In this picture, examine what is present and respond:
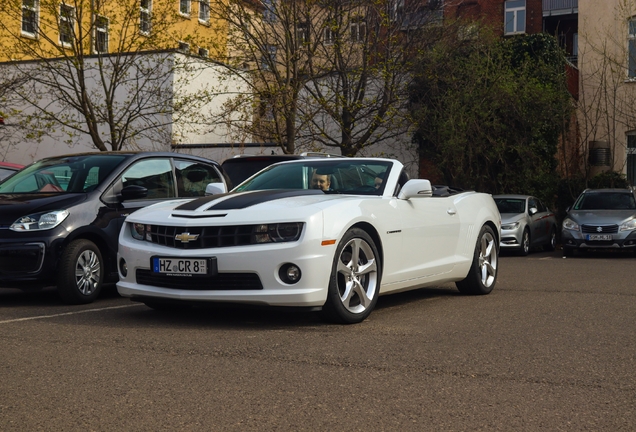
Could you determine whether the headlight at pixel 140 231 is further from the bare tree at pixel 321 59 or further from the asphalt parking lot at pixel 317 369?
the bare tree at pixel 321 59

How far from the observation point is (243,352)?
19.8 ft

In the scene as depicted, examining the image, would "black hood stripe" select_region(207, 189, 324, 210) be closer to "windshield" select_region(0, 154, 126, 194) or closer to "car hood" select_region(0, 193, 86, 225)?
"car hood" select_region(0, 193, 86, 225)

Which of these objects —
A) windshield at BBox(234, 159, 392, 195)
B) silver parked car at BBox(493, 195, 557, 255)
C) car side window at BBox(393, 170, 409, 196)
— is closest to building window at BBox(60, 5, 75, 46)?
silver parked car at BBox(493, 195, 557, 255)

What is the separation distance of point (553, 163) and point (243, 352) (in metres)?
24.2

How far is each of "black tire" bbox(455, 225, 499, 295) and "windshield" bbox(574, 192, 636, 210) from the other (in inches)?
482

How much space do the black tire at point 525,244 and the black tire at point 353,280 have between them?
551 inches

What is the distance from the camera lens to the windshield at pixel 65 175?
31.9 ft

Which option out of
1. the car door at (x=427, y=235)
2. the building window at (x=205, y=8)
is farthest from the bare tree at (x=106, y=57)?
the car door at (x=427, y=235)

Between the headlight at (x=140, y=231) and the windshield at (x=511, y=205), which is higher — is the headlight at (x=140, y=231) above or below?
above

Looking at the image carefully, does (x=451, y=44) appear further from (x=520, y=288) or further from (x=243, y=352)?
(x=243, y=352)

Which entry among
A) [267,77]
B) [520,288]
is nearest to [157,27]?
[267,77]

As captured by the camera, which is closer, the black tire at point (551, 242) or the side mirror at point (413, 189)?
the side mirror at point (413, 189)

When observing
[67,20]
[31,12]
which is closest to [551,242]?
[67,20]

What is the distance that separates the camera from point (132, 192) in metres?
9.45
